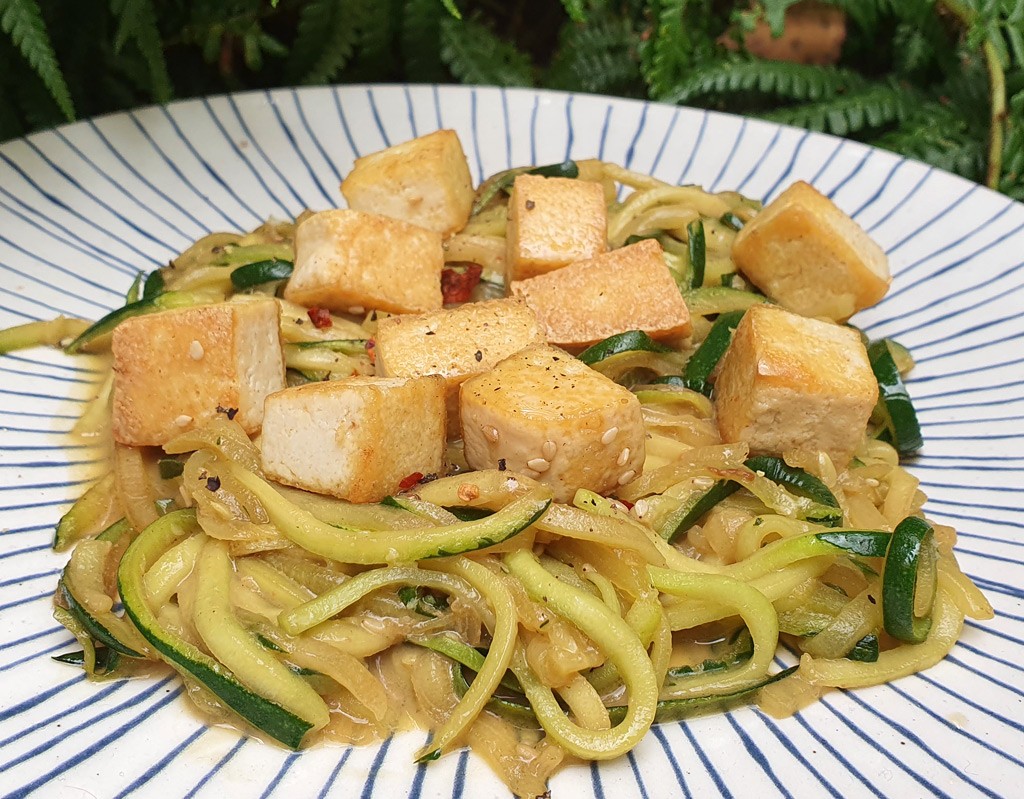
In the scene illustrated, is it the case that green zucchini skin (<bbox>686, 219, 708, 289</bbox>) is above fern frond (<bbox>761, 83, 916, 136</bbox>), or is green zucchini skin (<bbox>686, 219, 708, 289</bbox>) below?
below

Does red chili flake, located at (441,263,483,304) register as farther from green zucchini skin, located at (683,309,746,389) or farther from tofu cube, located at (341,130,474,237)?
green zucchini skin, located at (683,309,746,389)

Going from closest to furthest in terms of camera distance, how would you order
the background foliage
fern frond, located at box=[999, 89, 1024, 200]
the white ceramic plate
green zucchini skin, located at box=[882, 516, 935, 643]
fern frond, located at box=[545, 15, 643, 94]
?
1. the white ceramic plate
2. green zucchini skin, located at box=[882, 516, 935, 643]
3. the background foliage
4. fern frond, located at box=[999, 89, 1024, 200]
5. fern frond, located at box=[545, 15, 643, 94]

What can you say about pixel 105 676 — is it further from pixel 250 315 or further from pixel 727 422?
pixel 727 422

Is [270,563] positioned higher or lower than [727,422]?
lower

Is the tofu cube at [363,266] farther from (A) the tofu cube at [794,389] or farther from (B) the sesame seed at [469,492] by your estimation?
(A) the tofu cube at [794,389]

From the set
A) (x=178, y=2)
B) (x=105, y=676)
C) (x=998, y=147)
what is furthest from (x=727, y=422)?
(x=178, y=2)

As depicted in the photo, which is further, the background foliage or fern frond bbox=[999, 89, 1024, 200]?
fern frond bbox=[999, 89, 1024, 200]

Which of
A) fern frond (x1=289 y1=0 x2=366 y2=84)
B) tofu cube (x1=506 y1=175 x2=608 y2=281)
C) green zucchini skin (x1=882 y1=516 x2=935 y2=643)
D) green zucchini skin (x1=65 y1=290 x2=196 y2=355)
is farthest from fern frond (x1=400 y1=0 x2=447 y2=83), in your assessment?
green zucchini skin (x1=882 y1=516 x2=935 y2=643)
